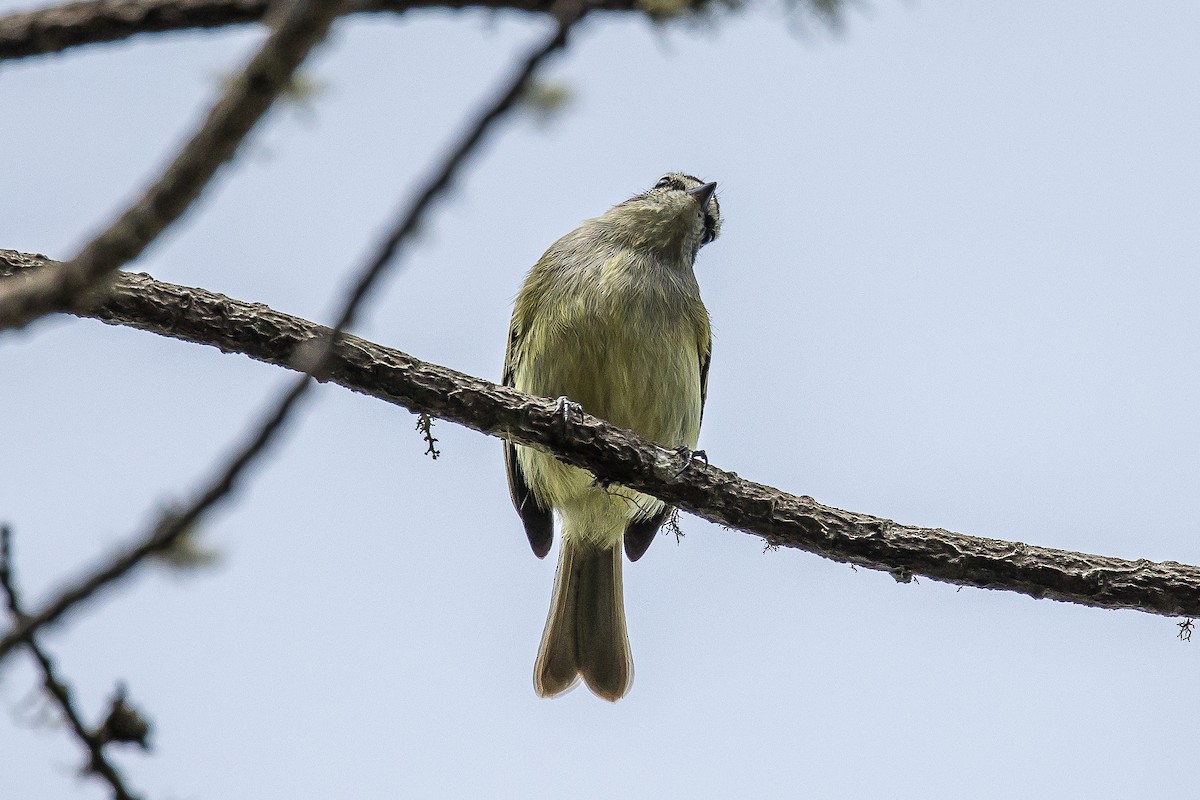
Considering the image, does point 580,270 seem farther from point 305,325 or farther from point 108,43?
point 108,43

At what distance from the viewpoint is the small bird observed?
231 inches

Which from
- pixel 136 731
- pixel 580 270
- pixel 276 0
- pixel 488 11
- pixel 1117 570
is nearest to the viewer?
pixel 136 731

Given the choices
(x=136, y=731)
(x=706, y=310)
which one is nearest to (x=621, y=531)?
(x=706, y=310)

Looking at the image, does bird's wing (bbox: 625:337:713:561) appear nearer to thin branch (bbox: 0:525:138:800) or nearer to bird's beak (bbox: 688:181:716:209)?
bird's beak (bbox: 688:181:716:209)

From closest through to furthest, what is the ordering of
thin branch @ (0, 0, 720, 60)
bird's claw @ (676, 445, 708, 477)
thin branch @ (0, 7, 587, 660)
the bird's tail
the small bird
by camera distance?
thin branch @ (0, 7, 587, 660)
thin branch @ (0, 0, 720, 60)
bird's claw @ (676, 445, 708, 477)
the small bird
the bird's tail

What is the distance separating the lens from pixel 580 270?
20.4ft

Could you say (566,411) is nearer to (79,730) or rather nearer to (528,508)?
(528,508)

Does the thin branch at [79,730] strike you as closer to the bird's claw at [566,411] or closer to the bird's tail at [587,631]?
the bird's claw at [566,411]

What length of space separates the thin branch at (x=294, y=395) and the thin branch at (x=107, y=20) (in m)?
1.21

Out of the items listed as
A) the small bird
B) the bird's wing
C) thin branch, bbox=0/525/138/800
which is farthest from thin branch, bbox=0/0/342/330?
the bird's wing

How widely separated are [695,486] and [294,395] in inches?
138

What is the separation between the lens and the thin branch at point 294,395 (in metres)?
1.47

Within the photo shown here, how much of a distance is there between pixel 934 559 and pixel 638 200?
3.07 m

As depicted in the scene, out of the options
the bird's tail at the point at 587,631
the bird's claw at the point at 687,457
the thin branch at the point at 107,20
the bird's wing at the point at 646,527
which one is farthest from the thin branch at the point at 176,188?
the bird's tail at the point at 587,631
